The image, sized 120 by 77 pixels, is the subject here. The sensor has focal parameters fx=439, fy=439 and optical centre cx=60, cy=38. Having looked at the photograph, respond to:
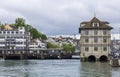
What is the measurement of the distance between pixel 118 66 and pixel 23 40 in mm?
106667

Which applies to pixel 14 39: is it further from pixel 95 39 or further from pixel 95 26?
pixel 95 26

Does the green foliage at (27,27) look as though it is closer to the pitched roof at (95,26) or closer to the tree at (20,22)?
the tree at (20,22)

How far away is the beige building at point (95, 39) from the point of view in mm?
108688

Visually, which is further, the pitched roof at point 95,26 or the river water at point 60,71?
the pitched roof at point 95,26

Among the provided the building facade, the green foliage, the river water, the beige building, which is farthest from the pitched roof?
the green foliage

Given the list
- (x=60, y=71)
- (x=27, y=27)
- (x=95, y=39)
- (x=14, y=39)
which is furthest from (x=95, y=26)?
(x=27, y=27)

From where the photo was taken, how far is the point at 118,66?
71938 millimetres

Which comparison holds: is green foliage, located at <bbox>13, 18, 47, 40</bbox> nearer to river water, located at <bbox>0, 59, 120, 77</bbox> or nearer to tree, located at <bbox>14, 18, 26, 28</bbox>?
tree, located at <bbox>14, 18, 26, 28</bbox>

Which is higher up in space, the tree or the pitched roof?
the tree

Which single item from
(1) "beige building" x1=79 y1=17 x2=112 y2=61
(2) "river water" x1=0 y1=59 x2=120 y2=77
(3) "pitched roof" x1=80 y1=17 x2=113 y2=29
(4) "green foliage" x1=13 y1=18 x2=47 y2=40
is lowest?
(2) "river water" x1=0 y1=59 x2=120 y2=77

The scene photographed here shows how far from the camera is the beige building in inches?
4279


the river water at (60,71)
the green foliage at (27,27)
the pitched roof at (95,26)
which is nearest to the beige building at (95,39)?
the pitched roof at (95,26)

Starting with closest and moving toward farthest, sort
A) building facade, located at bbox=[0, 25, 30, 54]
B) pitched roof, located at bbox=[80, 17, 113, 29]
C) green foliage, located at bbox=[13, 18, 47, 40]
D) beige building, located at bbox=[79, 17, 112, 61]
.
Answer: pitched roof, located at bbox=[80, 17, 113, 29], beige building, located at bbox=[79, 17, 112, 61], building facade, located at bbox=[0, 25, 30, 54], green foliage, located at bbox=[13, 18, 47, 40]

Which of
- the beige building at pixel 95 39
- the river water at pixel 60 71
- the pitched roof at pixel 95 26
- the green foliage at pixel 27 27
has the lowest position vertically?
the river water at pixel 60 71
